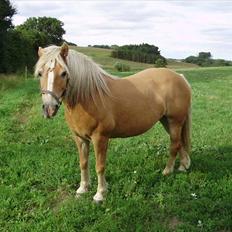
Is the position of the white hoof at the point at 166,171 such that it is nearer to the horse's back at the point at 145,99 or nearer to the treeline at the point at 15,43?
the horse's back at the point at 145,99

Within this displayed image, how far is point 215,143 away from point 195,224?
3.87m

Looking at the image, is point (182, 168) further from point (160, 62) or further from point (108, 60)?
point (160, 62)

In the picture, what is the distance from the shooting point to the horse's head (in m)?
5.02

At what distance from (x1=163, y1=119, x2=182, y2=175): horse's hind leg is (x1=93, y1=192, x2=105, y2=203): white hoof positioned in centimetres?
138

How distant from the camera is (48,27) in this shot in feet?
164

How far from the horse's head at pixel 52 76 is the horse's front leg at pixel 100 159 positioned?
0.95 meters

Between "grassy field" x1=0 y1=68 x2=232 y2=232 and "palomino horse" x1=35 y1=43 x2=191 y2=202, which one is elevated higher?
"palomino horse" x1=35 y1=43 x2=191 y2=202

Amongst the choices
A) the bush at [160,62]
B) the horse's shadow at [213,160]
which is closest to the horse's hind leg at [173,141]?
the horse's shadow at [213,160]

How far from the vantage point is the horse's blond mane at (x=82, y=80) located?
5535mm

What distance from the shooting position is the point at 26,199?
6074 millimetres

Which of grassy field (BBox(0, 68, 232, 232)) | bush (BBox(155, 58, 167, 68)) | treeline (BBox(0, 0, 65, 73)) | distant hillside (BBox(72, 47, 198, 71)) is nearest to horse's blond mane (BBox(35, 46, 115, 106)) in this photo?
grassy field (BBox(0, 68, 232, 232))

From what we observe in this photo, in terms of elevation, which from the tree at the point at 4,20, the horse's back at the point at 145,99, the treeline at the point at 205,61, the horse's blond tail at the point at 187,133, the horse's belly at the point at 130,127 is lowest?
the treeline at the point at 205,61

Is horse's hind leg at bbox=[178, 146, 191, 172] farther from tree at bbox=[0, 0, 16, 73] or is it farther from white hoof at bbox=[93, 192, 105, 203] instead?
tree at bbox=[0, 0, 16, 73]

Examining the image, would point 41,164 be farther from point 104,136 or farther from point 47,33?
point 47,33
